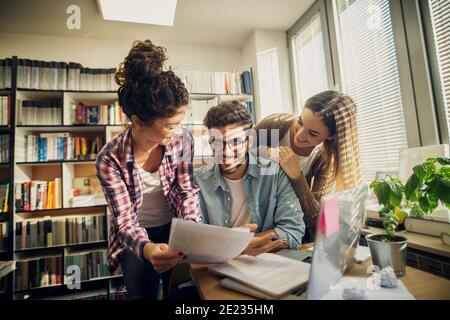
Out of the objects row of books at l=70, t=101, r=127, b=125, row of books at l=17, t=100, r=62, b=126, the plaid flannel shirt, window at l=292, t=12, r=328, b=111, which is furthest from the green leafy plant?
row of books at l=17, t=100, r=62, b=126

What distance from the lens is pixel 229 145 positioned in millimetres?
1074

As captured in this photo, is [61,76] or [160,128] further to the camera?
[61,76]

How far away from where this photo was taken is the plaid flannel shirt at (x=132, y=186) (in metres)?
0.92

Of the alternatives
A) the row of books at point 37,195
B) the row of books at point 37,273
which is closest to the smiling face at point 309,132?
the row of books at point 37,195

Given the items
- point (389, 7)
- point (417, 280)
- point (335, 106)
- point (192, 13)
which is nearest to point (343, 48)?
point (389, 7)

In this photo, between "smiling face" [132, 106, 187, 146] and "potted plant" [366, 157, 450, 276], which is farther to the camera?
"smiling face" [132, 106, 187, 146]

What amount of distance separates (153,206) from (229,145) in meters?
0.44

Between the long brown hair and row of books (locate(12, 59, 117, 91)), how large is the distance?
1.80m

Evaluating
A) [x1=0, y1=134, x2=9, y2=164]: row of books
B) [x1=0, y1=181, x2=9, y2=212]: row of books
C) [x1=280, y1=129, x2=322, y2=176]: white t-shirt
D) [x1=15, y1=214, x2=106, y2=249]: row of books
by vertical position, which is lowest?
[x1=15, y1=214, x2=106, y2=249]: row of books

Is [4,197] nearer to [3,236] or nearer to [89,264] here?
[3,236]

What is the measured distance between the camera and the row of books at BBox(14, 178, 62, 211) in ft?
6.73

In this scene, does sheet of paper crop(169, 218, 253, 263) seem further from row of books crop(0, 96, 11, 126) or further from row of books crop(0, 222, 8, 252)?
row of books crop(0, 96, 11, 126)

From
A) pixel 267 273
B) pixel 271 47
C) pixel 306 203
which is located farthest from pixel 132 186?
pixel 271 47
